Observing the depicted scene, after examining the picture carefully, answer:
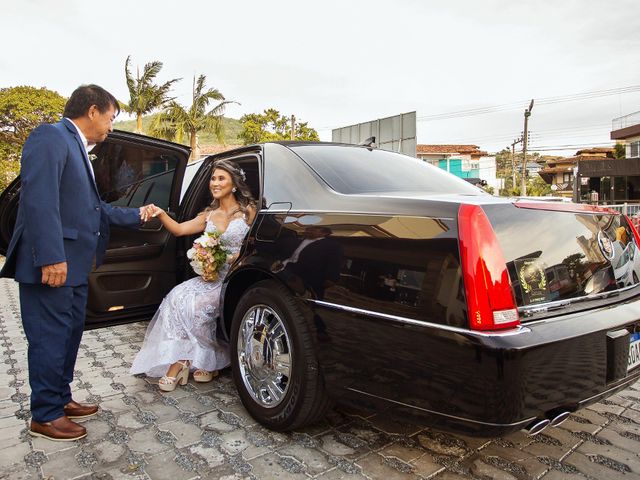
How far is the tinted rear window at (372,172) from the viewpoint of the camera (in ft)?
8.31

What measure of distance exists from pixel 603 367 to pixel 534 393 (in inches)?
16.2

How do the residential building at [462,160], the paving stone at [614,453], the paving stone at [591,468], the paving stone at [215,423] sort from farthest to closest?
the residential building at [462,160], the paving stone at [215,423], the paving stone at [614,453], the paving stone at [591,468]

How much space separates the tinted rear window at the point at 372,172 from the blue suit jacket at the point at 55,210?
3.95 ft

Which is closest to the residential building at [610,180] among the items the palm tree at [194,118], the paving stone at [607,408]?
the palm tree at [194,118]

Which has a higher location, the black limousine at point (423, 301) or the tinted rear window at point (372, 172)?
the tinted rear window at point (372, 172)

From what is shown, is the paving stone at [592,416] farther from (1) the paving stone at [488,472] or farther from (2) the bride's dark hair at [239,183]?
(2) the bride's dark hair at [239,183]

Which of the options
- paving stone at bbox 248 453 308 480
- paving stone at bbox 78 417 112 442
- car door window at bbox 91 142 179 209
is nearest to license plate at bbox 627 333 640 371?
paving stone at bbox 248 453 308 480

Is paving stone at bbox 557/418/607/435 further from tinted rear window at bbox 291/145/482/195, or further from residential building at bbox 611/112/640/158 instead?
residential building at bbox 611/112/640/158

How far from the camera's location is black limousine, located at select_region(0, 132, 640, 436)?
1.72 metres

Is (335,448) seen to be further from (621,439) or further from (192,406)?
(621,439)

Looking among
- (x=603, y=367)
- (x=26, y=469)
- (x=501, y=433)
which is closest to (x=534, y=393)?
(x=501, y=433)

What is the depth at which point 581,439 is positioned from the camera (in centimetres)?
250

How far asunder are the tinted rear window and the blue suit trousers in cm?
151

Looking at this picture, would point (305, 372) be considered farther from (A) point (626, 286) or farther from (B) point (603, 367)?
(A) point (626, 286)
